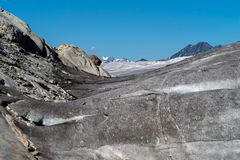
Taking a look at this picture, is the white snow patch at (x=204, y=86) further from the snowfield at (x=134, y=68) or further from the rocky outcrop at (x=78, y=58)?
the snowfield at (x=134, y=68)

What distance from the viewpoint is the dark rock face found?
1030cm

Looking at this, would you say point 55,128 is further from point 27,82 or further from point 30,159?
point 27,82

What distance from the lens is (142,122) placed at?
10812 mm

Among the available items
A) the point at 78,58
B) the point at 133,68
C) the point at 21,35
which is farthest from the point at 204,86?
the point at 133,68

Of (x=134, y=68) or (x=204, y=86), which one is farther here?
(x=134, y=68)

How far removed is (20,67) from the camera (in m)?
17.4

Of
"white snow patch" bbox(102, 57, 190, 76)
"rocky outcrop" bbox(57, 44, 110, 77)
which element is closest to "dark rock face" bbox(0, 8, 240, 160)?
"rocky outcrop" bbox(57, 44, 110, 77)

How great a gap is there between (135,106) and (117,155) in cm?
121

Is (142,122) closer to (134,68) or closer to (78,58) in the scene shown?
(78,58)

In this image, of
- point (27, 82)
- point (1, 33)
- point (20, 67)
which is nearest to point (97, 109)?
point (27, 82)

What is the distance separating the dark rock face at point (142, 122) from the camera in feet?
33.8

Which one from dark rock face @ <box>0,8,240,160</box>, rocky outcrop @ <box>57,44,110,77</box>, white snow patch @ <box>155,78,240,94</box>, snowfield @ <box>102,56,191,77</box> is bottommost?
dark rock face @ <box>0,8,240,160</box>

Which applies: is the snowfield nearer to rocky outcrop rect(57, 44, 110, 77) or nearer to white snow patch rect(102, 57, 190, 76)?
white snow patch rect(102, 57, 190, 76)

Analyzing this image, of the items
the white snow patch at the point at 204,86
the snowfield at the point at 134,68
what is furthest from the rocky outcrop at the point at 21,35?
the snowfield at the point at 134,68
